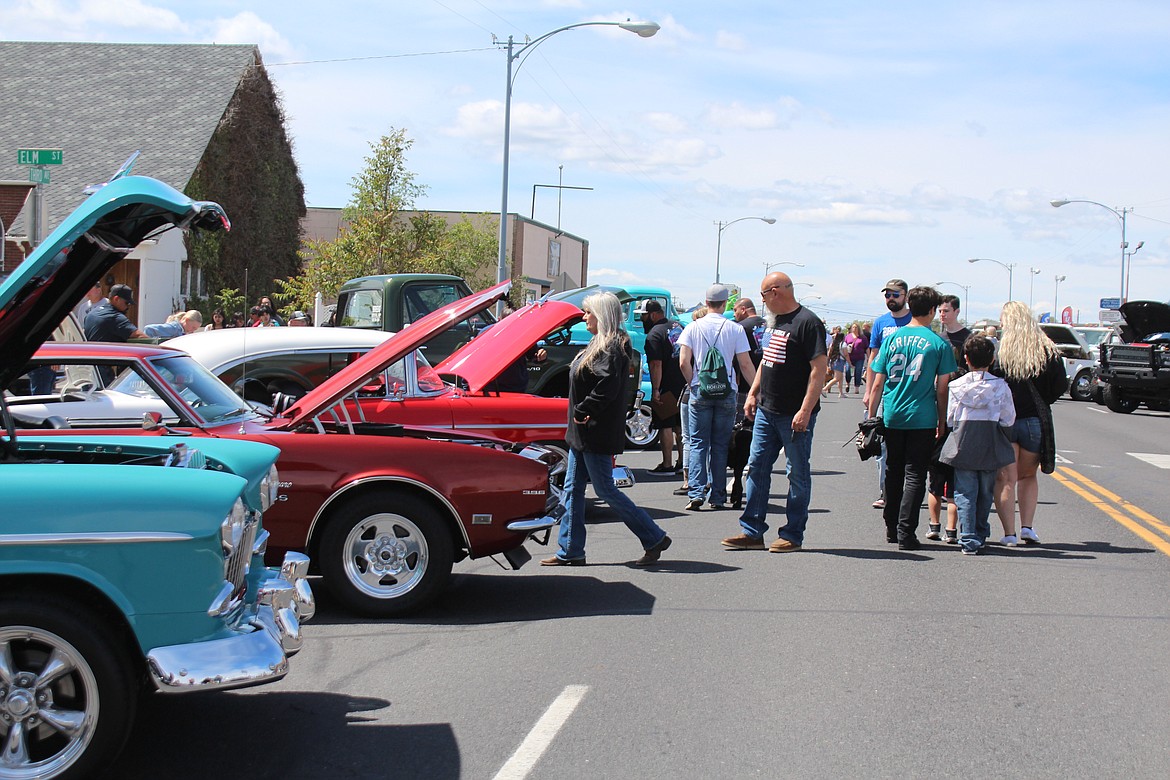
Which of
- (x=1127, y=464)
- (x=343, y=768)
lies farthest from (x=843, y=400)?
(x=343, y=768)

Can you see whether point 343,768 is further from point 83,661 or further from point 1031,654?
point 1031,654

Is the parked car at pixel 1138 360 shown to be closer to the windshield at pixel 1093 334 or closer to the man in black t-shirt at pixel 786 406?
the windshield at pixel 1093 334

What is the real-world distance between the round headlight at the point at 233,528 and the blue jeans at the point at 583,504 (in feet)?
12.7

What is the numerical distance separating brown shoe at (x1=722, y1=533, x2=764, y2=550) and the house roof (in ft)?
82.8

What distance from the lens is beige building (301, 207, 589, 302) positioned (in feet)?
189

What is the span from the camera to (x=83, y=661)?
3.82 metres

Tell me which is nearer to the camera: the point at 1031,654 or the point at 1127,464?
the point at 1031,654

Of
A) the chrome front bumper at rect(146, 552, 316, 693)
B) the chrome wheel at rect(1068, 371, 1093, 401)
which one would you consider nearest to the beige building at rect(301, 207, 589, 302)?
the chrome wheel at rect(1068, 371, 1093, 401)

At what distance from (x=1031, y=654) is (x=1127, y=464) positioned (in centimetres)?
1130

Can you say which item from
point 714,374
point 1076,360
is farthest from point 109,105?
point 714,374

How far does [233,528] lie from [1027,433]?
676 centimetres

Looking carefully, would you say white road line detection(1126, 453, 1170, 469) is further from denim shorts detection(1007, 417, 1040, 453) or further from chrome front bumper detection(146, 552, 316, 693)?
chrome front bumper detection(146, 552, 316, 693)

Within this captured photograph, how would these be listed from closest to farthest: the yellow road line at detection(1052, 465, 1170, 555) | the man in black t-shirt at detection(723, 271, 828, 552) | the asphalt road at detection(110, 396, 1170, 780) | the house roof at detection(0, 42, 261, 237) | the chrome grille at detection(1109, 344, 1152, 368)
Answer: the asphalt road at detection(110, 396, 1170, 780), the man in black t-shirt at detection(723, 271, 828, 552), the yellow road line at detection(1052, 465, 1170, 555), the chrome grille at detection(1109, 344, 1152, 368), the house roof at detection(0, 42, 261, 237)

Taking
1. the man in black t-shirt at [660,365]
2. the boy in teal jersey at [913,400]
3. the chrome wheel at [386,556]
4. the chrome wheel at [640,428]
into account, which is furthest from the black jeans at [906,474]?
the chrome wheel at [640,428]
